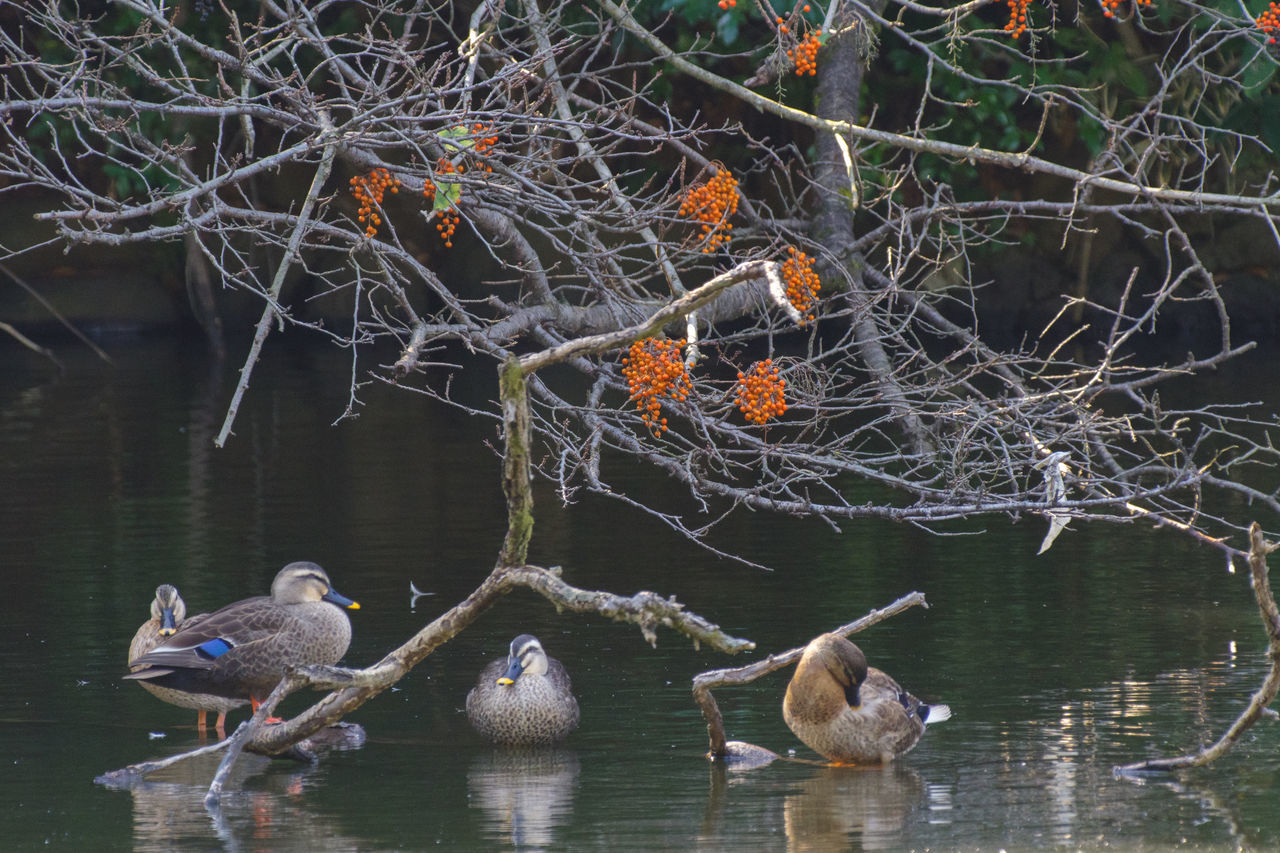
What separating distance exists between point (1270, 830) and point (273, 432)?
465 inches

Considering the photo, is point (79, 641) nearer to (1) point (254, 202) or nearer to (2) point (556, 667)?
(2) point (556, 667)

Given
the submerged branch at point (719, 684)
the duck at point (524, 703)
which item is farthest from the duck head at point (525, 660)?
the submerged branch at point (719, 684)

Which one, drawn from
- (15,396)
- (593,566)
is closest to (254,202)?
(15,396)

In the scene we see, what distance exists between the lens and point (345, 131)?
6133 millimetres

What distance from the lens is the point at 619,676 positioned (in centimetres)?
738

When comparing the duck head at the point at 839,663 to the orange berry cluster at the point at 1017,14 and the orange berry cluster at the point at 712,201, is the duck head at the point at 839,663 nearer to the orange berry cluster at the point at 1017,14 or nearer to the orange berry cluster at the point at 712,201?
the orange berry cluster at the point at 712,201

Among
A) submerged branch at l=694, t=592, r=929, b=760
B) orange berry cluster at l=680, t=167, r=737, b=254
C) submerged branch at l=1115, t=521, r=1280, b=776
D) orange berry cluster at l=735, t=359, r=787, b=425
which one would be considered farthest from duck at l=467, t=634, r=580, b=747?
submerged branch at l=1115, t=521, r=1280, b=776

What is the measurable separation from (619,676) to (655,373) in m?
1.83

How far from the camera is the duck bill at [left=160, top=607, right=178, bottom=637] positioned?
7066 mm

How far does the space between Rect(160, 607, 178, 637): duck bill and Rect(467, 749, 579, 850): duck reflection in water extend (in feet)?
5.10

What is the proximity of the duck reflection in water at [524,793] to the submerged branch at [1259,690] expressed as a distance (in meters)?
1.90

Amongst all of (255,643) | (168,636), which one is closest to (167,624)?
(168,636)

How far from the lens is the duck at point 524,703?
6.38 metres

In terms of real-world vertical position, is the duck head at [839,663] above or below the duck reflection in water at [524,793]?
above
